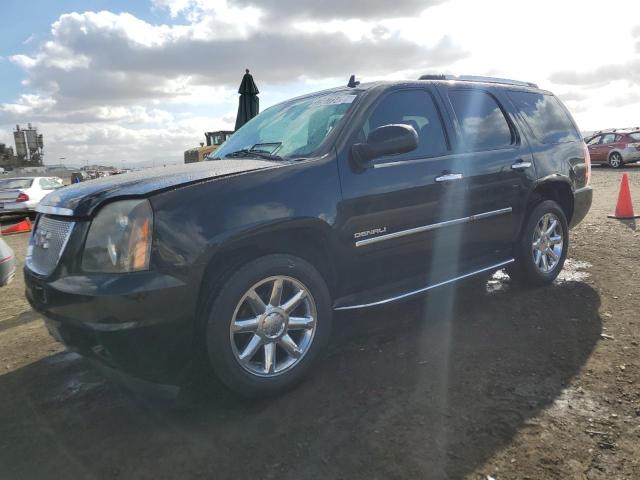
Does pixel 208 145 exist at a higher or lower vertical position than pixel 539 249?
higher

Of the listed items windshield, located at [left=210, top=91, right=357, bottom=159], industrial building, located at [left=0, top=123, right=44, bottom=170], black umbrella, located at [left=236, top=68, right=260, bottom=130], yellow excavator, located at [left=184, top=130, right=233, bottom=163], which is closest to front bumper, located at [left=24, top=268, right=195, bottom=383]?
windshield, located at [left=210, top=91, right=357, bottom=159]

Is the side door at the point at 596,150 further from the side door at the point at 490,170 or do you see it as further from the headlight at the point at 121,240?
the headlight at the point at 121,240

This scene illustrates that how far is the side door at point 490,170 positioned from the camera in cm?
398

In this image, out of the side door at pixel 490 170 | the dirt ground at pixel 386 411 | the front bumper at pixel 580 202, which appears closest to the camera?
the dirt ground at pixel 386 411

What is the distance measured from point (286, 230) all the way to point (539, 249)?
9.62 ft

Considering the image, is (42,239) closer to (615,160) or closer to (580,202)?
(580,202)

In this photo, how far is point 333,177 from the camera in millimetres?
3123

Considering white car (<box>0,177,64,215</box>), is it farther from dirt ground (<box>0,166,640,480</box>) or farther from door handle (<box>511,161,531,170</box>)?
door handle (<box>511,161,531,170</box>)

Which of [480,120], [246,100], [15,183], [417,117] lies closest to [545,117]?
[480,120]

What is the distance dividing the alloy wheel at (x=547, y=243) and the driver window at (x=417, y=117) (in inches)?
61.3

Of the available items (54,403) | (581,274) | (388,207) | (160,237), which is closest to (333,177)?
(388,207)

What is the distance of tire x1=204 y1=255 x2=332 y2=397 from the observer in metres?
2.67

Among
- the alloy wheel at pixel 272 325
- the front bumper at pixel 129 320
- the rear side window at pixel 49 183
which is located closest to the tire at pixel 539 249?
the alloy wheel at pixel 272 325

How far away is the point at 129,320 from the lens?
2.45m
